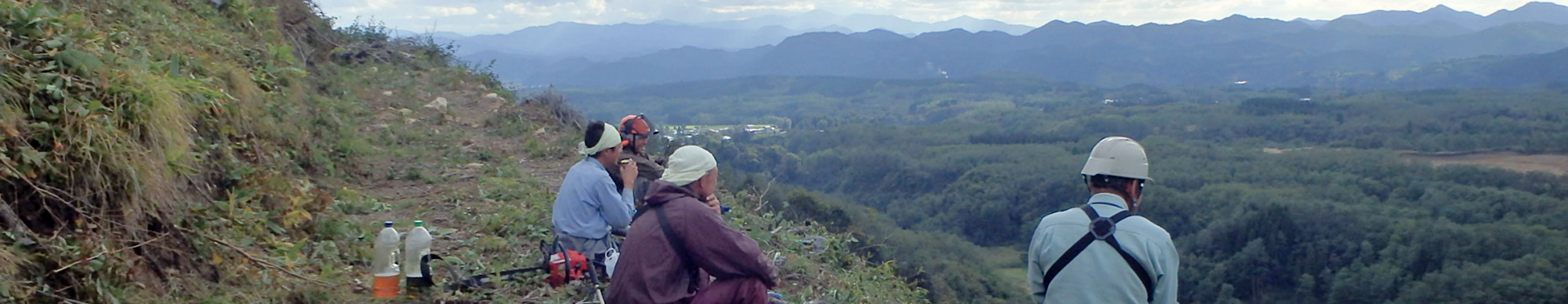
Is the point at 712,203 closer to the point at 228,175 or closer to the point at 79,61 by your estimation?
the point at 79,61

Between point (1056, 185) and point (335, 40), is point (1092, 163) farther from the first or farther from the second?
point (1056, 185)

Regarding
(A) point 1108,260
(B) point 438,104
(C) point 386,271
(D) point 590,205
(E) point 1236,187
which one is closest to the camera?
(A) point 1108,260

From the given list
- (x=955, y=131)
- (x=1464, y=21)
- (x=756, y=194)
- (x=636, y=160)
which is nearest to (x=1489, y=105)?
(x=955, y=131)

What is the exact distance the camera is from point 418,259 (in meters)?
4.75

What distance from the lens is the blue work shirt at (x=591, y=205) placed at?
4.65 m

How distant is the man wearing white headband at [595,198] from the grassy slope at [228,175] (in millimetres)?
379

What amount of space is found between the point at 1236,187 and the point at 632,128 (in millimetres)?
34946

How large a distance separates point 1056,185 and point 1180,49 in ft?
368

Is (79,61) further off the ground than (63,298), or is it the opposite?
(79,61)

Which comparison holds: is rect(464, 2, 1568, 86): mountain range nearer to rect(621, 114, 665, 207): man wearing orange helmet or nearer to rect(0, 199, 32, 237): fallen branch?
rect(621, 114, 665, 207): man wearing orange helmet

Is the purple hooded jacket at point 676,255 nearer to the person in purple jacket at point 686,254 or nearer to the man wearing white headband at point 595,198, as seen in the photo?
the person in purple jacket at point 686,254

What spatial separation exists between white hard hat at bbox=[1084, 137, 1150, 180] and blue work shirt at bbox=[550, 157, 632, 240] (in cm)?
251

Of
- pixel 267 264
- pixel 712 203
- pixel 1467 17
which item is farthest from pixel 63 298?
pixel 1467 17

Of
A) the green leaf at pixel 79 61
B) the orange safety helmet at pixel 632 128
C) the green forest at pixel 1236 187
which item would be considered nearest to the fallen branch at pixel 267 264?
the green leaf at pixel 79 61
